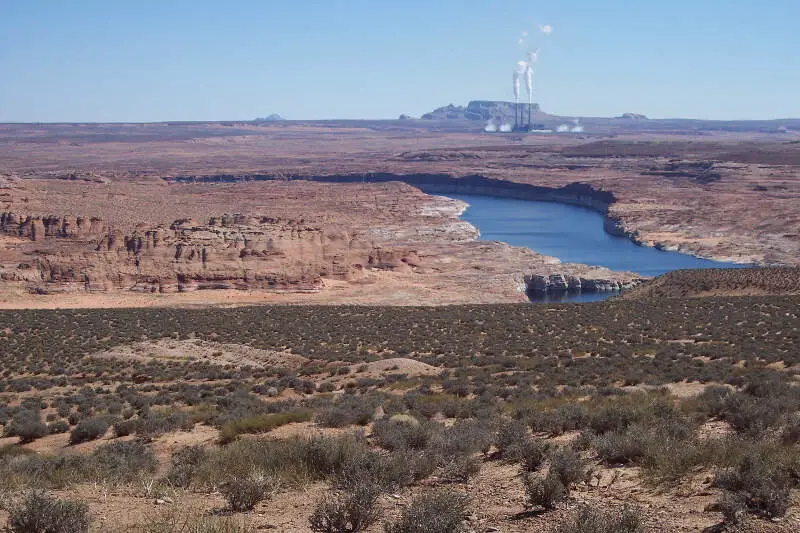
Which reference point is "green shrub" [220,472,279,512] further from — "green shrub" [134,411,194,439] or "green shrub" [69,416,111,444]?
"green shrub" [69,416,111,444]

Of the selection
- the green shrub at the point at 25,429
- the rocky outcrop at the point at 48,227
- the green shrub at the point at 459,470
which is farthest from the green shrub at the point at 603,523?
the rocky outcrop at the point at 48,227

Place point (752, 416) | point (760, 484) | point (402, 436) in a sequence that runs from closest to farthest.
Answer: point (760, 484) < point (752, 416) < point (402, 436)

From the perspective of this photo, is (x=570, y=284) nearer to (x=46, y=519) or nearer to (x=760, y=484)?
(x=760, y=484)

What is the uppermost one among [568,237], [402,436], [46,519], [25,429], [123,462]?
[46,519]

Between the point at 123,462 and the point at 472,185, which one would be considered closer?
the point at 123,462

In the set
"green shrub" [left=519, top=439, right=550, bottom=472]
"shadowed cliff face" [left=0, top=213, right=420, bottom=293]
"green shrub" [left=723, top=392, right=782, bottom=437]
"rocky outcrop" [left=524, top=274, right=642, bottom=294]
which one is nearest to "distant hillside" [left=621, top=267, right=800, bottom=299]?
"rocky outcrop" [left=524, top=274, right=642, bottom=294]

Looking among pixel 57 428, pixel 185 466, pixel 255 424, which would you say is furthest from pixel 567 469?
pixel 57 428
